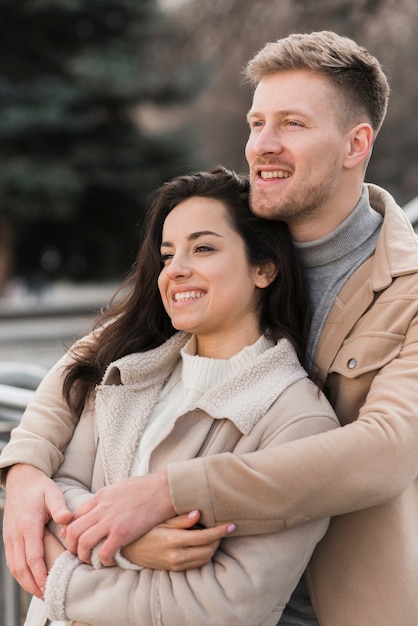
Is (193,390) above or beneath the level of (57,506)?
above

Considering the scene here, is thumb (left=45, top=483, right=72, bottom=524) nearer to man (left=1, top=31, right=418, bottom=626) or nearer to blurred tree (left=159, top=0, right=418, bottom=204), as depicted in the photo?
man (left=1, top=31, right=418, bottom=626)

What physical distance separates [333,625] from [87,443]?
0.82 metres

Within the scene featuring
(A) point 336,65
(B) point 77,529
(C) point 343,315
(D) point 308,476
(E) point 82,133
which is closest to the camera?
(D) point 308,476

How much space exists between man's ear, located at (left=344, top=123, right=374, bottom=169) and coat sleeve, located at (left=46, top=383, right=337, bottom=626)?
0.77 m

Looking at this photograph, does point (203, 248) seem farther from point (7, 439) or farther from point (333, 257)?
point (7, 439)

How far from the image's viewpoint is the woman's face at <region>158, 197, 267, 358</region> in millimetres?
2799

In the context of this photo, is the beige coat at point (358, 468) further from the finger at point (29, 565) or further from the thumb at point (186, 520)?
the finger at point (29, 565)

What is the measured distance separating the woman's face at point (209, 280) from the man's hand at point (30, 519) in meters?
0.55

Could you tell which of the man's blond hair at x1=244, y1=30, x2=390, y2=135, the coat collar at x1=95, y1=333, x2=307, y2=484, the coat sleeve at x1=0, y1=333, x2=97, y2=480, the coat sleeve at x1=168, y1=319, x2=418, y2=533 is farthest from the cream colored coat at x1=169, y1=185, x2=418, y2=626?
the coat sleeve at x1=0, y1=333, x2=97, y2=480

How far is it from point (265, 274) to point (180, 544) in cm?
82

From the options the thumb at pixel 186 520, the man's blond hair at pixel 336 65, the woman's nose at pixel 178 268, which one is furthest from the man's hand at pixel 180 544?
the man's blond hair at pixel 336 65

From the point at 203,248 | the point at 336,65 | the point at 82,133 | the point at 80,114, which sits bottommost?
the point at 82,133

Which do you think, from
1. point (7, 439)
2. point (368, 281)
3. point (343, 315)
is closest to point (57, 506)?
point (7, 439)

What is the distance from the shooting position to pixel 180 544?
2.42 metres
